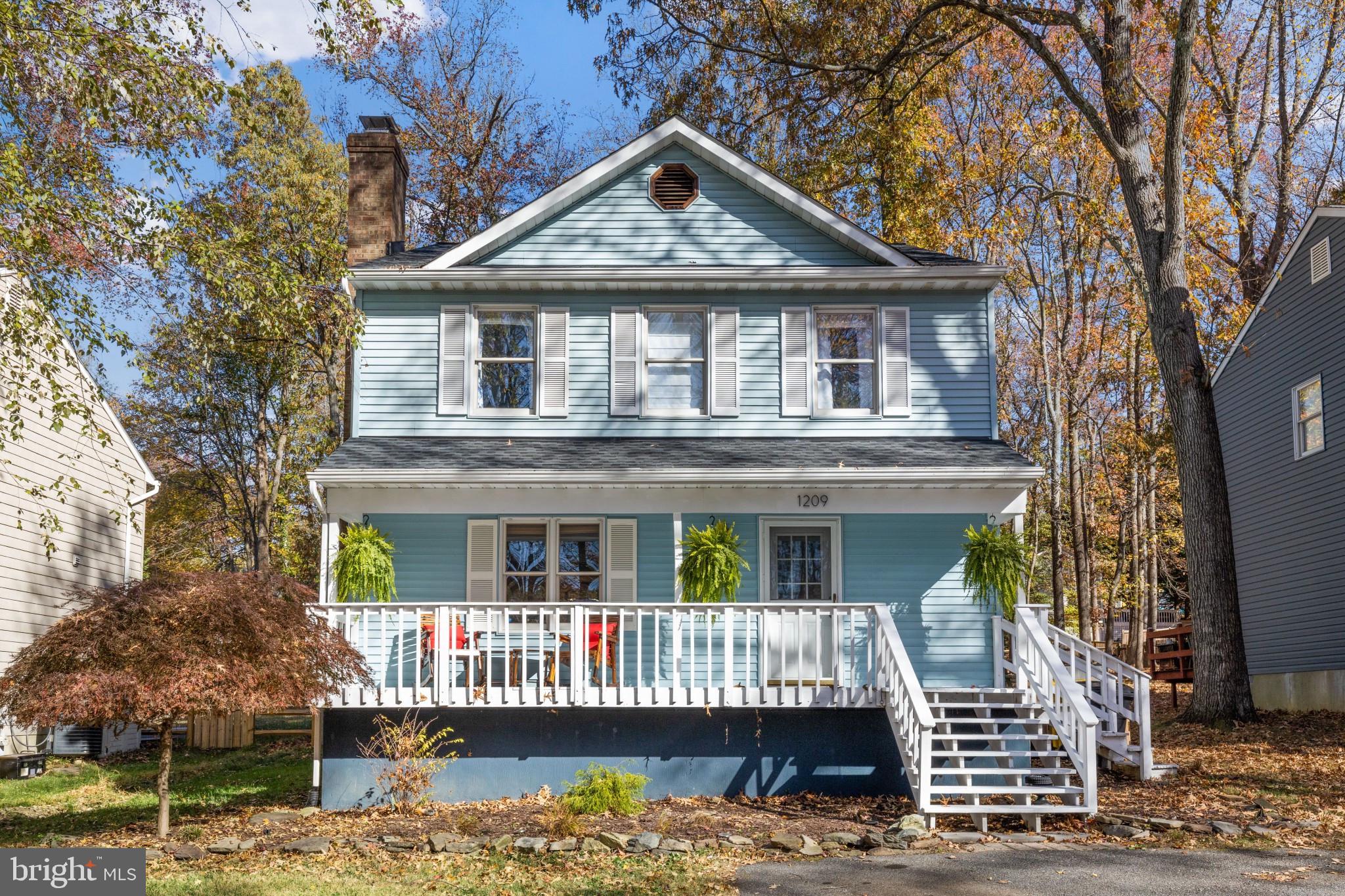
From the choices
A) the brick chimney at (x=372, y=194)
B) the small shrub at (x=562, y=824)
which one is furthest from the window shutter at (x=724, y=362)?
the small shrub at (x=562, y=824)

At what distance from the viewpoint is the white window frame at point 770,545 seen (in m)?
15.2

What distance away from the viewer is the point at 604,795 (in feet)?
38.9

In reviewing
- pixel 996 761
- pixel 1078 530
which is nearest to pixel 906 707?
pixel 996 761

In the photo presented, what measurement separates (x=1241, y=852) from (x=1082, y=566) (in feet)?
56.3

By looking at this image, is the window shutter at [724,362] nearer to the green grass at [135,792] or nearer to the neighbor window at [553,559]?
the neighbor window at [553,559]

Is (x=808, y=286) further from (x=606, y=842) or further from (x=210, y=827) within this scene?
(x=210, y=827)

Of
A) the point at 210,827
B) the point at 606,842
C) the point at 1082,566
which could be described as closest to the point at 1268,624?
the point at 1082,566

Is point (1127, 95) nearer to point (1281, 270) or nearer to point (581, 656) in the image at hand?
point (1281, 270)

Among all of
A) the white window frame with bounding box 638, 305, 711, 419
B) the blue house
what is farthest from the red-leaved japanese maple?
the white window frame with bounding box 638, 305, 711, 419

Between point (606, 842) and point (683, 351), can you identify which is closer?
point (606, 842)

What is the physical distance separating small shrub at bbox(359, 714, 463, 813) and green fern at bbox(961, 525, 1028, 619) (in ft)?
20.6

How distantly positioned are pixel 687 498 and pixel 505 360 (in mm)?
3345

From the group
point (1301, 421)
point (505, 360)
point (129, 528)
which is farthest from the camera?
point (129, 528)

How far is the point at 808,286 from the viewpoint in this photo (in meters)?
16.2
